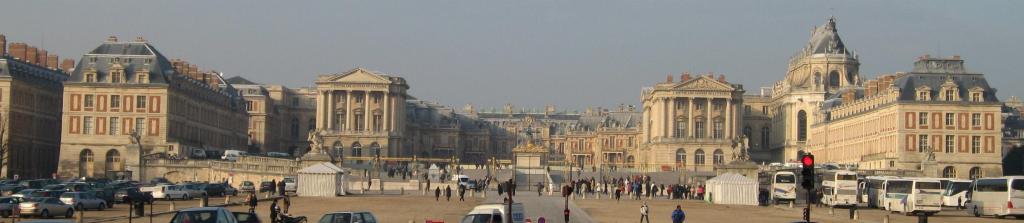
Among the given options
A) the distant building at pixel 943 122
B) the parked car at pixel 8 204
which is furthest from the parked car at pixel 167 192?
the distant building at pixel 943 122

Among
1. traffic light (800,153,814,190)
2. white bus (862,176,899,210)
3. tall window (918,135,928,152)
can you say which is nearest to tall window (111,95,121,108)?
tall window (918,135,928,152)

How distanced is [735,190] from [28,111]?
188 ft

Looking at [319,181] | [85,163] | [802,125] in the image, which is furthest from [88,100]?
[802,125]

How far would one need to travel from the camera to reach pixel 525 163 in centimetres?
14438

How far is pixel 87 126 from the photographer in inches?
4818

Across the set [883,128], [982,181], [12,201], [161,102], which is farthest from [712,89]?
[12,201]

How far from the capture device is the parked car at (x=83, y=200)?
63750 mm

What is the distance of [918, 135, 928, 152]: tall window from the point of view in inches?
5054

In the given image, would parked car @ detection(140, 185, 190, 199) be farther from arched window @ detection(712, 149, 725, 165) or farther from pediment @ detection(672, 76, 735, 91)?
pediment @ detection(672, 76, 735, 91)

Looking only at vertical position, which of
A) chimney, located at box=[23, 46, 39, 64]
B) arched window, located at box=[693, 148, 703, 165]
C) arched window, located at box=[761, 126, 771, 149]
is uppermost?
chimney, located at box=[23, 46, 39, 64]

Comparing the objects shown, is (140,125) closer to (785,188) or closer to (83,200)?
(785,188)

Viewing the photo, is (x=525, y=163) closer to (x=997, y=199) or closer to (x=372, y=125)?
(x=372, y=125)

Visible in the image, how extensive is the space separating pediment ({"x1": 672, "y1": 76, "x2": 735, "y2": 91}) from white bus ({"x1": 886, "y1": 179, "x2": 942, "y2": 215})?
82013mm

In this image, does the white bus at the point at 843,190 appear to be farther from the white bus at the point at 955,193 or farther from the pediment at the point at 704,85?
the pediment at the point at 704,85
